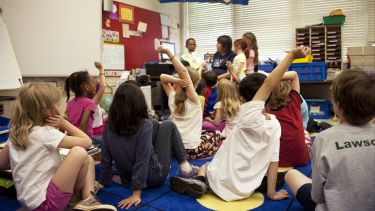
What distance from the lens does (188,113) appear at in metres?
2.36

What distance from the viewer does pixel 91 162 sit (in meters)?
1.71

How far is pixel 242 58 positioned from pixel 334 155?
3.14m

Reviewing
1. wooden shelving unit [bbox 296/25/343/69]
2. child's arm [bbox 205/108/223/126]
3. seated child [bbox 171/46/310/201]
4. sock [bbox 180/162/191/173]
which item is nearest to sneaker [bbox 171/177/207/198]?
seated child [bbox 171/46/310/201]

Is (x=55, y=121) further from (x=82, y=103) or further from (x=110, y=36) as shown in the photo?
(x=110, y=36)

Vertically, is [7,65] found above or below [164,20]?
below

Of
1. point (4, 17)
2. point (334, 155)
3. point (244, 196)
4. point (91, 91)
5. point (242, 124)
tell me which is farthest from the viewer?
point (4, 17)

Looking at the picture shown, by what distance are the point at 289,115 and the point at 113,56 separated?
333cm

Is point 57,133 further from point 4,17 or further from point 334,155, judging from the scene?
point 4,17

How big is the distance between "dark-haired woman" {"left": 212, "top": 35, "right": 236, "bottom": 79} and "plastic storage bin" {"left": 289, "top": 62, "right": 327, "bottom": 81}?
43.9 inches

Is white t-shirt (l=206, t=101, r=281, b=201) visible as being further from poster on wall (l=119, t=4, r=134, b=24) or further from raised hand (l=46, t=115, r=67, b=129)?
poster on wall (l=119, t=4, r=134, b=24)

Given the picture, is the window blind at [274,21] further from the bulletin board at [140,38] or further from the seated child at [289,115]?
the seated child at [289,115]

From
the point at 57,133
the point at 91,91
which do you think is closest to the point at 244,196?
the point at 57,133

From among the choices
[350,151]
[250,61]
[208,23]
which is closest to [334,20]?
[250,61]

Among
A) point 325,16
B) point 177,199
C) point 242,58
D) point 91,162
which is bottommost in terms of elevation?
point 177,199
